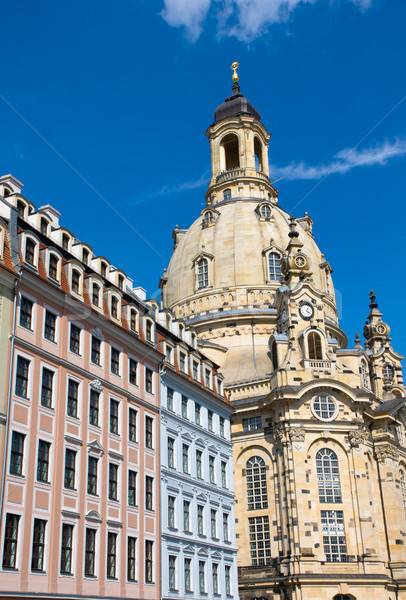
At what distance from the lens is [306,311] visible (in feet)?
240


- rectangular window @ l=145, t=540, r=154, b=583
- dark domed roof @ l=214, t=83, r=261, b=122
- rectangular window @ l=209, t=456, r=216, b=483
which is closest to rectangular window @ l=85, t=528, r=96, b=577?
rectangular window @ l=145, t=540, r=154, b=583

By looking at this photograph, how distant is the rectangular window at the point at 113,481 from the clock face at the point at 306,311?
124ft

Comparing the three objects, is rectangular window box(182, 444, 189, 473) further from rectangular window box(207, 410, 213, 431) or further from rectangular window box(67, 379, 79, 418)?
rectangular window box(67, 379, 79, 418)

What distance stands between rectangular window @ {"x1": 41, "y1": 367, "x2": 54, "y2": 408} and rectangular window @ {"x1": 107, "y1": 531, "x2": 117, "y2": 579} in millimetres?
7767

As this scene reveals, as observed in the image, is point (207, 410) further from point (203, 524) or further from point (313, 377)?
point (313, 377)

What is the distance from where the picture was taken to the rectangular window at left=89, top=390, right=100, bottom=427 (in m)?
37.6

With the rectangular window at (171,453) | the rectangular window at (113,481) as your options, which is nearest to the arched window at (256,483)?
the rectangular window at (171,453)

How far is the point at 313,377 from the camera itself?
68000 millimetres

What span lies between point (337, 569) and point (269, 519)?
7.41m

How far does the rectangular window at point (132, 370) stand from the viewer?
4228cm

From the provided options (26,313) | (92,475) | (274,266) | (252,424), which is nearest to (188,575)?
(92,475)

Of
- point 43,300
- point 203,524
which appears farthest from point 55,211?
point 203,524

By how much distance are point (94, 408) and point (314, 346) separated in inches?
1452

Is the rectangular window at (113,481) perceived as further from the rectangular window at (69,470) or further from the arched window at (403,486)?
the arched window at (403,486)
